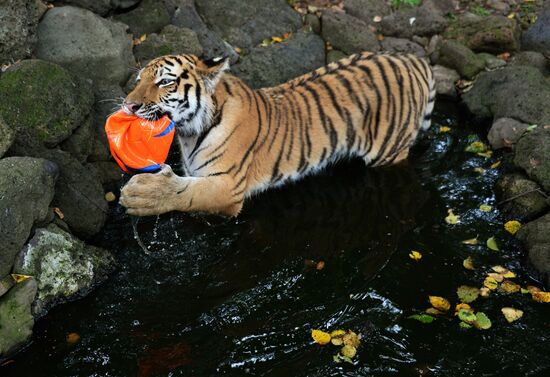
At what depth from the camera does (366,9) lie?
8.00 m

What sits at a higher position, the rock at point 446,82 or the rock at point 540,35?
the rock at point 540,35

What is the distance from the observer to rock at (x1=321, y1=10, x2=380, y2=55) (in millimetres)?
7484

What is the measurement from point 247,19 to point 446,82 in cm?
233

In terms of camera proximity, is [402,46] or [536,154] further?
[402,46]

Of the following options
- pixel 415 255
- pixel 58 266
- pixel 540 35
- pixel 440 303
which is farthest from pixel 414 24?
pixel 58 266

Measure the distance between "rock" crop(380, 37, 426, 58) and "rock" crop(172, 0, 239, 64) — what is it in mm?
1819

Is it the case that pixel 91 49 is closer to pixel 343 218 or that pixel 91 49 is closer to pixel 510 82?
pixel 343 218

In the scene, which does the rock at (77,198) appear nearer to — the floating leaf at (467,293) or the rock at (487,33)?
the floating leaf at (467,293)

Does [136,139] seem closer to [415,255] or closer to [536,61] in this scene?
[415,255]

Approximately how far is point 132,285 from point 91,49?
247 cm

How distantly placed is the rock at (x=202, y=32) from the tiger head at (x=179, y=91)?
7.74ft

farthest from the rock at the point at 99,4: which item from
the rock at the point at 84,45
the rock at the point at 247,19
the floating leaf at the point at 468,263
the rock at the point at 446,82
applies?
the floating leaf at the point at 468,263

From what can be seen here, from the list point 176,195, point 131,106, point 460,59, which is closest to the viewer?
point 131,106

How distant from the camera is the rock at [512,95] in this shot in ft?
20.5
